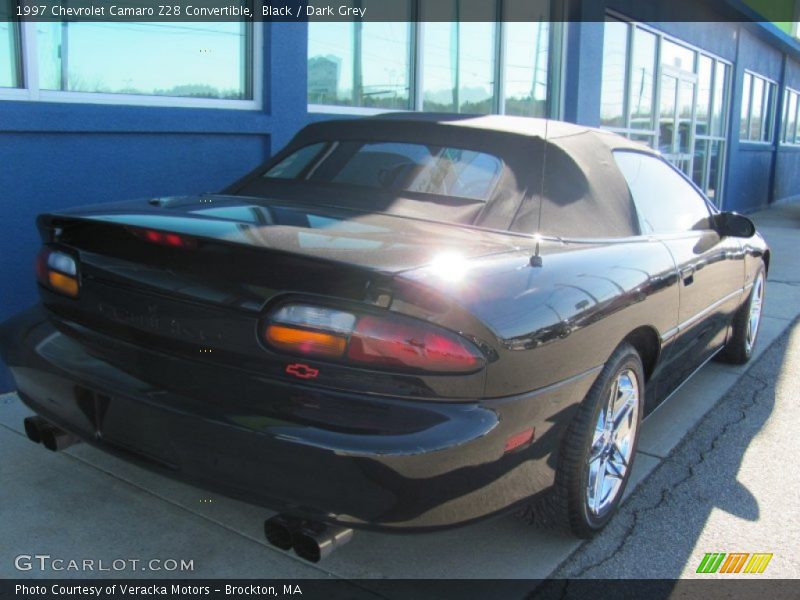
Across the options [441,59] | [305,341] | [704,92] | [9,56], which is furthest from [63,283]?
[704,92]

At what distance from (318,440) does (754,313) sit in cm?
418

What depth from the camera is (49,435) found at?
2789 mm

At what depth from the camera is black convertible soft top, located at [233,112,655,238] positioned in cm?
300

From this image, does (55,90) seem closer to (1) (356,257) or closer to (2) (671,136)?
(1) (356,257)

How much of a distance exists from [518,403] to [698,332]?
198 centimetres

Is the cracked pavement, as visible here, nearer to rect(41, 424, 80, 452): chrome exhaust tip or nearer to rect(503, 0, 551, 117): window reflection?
rect(41, 424, 80, 452): chrome exhaust tip

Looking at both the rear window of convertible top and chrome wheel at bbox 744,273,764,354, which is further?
chrome wheel at bbox 744,273,764,354

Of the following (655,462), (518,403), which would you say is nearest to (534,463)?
(518,403)

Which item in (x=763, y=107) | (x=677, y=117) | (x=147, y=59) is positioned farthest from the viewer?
(x=763, y=107)

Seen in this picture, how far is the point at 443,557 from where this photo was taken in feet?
9.02

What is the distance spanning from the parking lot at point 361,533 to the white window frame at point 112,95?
1683mm

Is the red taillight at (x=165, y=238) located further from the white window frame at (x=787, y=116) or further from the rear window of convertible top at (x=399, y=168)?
the white window frame at (x=787, y=116)

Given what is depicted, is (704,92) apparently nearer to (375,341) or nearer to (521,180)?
(521,180)

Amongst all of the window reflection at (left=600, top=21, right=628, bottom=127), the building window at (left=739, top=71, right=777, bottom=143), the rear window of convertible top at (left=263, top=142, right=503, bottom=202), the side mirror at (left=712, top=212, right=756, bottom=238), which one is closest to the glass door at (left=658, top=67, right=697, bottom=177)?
the window reflection at (left=600, top=21, right=628, bottom=127)
